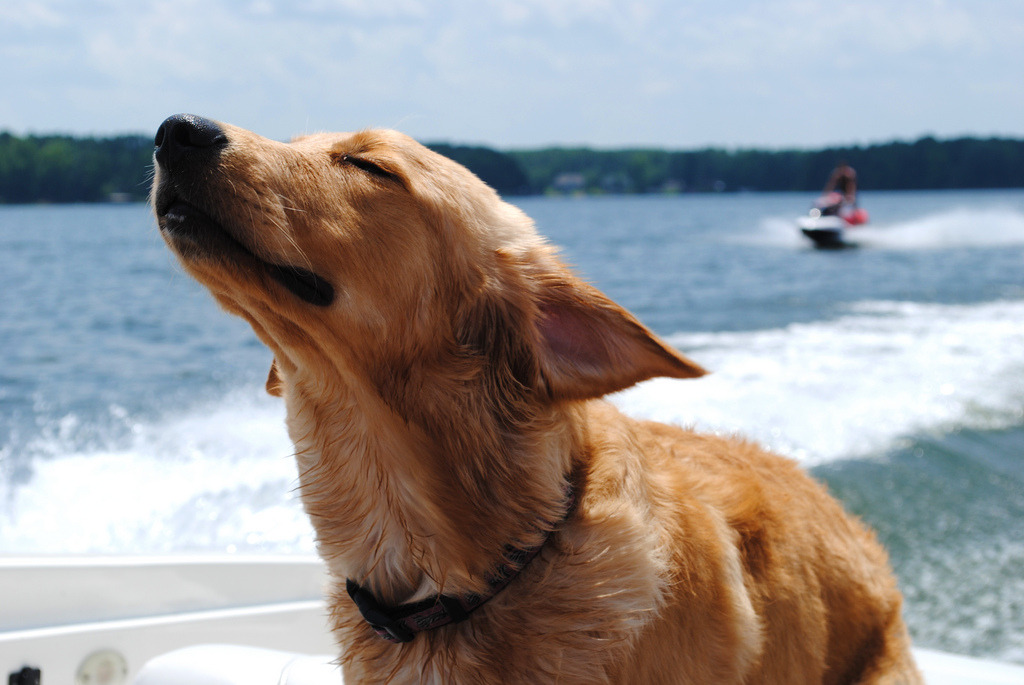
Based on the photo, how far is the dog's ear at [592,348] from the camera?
2.06 metres

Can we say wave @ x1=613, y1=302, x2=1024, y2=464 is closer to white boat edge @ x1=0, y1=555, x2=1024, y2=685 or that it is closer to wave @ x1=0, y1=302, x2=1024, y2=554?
wave @ x1=0, y1=302, x2=1024, y2=554

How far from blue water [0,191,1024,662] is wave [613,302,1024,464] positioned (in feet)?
0.14

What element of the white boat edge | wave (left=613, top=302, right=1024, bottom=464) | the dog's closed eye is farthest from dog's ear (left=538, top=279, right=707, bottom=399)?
wave (left=613, top=302, right=1024, bottom=464)

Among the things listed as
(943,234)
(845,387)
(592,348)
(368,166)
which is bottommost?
(845,387)

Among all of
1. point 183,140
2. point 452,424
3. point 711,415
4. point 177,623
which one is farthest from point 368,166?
point 711,415

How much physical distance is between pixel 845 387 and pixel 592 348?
9276 mm

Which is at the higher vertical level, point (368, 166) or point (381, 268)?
point (368, 166)

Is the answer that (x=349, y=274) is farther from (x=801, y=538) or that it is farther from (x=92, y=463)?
(x=92, y=463)

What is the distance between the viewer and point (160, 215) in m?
2.23

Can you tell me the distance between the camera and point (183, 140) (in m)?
2.19

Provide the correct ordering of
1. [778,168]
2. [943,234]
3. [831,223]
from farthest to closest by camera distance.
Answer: [778,168] → [943,234] → [831,223]

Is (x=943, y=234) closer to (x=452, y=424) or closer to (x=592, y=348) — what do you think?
(x=592, y=348)

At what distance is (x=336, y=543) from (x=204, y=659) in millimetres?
544

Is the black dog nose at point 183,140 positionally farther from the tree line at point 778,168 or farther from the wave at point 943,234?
the tree line at point 778,168
